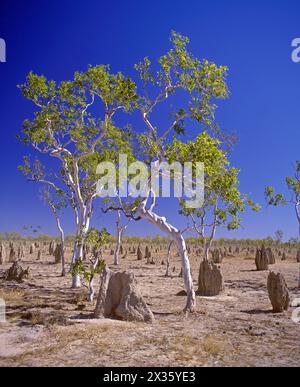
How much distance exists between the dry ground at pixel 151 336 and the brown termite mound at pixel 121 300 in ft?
1.30

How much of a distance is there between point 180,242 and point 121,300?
2.92m

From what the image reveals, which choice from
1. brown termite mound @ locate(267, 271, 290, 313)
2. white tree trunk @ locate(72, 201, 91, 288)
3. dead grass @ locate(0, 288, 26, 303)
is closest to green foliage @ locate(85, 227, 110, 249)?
white tree trunk @ locate(72, 201, 91, 288)

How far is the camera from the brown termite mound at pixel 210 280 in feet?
56.9

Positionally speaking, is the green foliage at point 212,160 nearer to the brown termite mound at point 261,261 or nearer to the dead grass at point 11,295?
the dead grass at point 11,295

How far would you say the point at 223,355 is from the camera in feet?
27.0

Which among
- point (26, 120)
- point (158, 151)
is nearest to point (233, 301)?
point (158, 151)

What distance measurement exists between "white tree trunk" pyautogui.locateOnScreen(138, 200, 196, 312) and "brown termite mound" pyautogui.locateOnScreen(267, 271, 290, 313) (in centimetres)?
284

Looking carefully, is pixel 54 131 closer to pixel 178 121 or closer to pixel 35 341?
pixel 178 121

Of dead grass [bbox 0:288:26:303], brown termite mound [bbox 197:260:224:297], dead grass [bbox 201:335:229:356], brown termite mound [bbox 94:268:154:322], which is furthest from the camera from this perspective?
brown termite mound [bbox 197:260:224:297]

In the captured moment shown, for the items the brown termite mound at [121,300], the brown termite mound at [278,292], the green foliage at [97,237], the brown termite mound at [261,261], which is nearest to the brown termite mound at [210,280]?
the brown termite mound at [278,292]

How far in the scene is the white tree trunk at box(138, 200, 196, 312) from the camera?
12789mm

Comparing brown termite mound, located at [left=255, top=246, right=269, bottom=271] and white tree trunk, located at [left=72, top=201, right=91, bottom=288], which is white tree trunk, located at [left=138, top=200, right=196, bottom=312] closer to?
white tree trunk, located at [left=72, top=201, right=91, bottom=288]

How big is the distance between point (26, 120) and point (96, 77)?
4.04 m

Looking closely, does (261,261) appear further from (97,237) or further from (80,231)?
(97,237)
